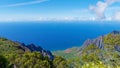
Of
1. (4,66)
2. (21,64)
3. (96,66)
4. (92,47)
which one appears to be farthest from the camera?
(92,47)

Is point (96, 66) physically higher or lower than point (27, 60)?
higher

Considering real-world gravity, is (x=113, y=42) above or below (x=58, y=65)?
above

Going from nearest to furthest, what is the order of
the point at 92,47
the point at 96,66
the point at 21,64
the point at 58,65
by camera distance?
the point at 96,66
the point at 21,64
the point at 58,65
the point at 92,47

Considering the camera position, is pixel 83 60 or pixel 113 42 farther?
pixel 113 42

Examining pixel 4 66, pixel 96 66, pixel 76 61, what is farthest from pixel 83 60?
pixel 96 66

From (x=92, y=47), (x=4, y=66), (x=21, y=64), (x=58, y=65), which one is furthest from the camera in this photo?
(x=92, y=47)

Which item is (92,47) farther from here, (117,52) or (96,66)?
(96,66)

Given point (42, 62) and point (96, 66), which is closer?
point (96, 66)

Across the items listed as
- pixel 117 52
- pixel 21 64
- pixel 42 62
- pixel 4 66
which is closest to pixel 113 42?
pixel 117 52

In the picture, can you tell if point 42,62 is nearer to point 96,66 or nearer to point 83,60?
point 83,60
